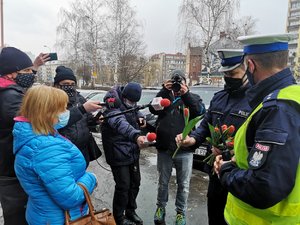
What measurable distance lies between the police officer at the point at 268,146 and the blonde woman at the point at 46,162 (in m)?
1.05

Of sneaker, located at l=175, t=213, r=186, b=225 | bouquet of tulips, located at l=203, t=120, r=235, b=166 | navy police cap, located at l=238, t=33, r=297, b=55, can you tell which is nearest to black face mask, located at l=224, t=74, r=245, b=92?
bouquet of tulips, located at l=203, t=120, r=235, b=166

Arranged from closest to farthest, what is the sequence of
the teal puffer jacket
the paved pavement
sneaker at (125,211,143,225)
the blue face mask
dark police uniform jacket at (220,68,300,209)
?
dark police uniform jacket at (220,68,300,209) < the teal puffer jacket < the blue face mask < sneaker at (125,211,143,225) < the paved pavement

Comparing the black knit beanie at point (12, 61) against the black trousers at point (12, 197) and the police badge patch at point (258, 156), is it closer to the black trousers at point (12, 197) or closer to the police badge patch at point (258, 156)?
the black trousers at point (12, 197)

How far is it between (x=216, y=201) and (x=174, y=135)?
1.11 meters

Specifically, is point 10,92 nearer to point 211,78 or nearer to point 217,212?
point 217,212

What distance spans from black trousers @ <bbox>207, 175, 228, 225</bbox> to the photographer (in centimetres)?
88

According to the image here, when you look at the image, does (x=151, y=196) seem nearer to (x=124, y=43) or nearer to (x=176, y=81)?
(x=176, y=81)

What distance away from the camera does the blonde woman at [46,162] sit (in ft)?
6.22

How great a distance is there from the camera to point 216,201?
107 inches

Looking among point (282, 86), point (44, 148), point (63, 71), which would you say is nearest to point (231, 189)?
point (282, 86)

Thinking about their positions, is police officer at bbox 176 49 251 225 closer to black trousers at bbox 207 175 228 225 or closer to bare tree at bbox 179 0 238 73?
black trousers at bbox 207 175 228 225

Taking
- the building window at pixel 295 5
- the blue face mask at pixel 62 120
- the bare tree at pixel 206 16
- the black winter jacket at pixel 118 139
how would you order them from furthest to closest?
the building window at pixel 295 5, the bare tree at pixel 206 16, the black winter jacket at pixel 118 139, the blue face mask at pixel 62 120

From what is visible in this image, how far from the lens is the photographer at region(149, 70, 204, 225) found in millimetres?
3578

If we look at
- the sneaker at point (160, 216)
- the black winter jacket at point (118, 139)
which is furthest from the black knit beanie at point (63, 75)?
the sneaker at point (160, 216)
